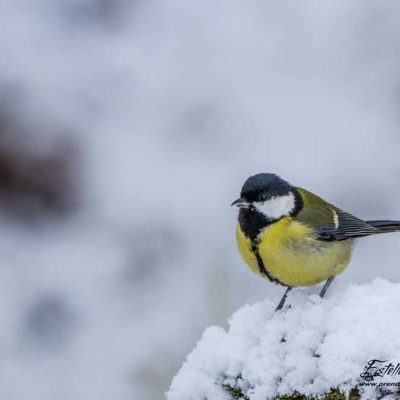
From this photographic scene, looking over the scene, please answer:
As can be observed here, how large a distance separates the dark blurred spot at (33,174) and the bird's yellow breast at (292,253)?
8.76 feet

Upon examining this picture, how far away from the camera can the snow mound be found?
2371 millimetres

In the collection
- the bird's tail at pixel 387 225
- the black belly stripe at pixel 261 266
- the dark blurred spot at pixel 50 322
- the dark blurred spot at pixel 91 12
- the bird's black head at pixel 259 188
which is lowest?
the black belly stripe at pixel 261 266

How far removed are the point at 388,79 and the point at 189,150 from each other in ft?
5.96

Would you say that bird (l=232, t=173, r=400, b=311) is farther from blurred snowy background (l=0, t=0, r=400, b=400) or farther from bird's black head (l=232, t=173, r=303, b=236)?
blurred snowy background (l=0, t=0, r=400, b=400)

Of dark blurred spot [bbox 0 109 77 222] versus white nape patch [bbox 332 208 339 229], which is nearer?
white nape patch [bbox 332 208 339 229]

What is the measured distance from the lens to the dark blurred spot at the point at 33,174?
5.75m

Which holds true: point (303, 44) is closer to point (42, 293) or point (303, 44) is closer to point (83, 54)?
point (83, 54)

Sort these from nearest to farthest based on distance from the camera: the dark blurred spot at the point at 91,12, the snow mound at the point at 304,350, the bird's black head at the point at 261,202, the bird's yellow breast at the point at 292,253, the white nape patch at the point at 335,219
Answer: the snow mound at the point at 304,350 < the bird's yellow breast at the point at 292,253 < the bird's black head at the point at 261,202 < the white nape patch at the point at 335,219 < the dark blurred spot at the point at 91,12

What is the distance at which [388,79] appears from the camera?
6.62 metres

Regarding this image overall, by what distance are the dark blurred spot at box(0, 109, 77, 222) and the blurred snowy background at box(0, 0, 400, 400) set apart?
1 centimetres

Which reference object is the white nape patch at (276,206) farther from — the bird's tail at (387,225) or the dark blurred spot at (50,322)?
the dark blurred spot at (50,322)

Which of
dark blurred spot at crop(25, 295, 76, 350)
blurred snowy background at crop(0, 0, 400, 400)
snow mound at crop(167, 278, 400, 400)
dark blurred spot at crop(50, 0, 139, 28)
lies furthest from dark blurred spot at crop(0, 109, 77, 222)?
snow mound at crop(167, 278, 400, 400)

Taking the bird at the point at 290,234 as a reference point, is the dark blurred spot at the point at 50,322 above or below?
above

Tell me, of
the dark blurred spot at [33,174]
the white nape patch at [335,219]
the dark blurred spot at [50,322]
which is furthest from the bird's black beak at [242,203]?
the dark blurred spot at [33,174]
